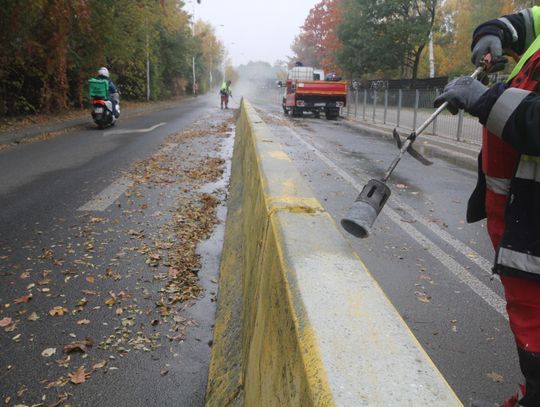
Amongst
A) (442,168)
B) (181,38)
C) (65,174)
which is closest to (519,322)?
(65,174)

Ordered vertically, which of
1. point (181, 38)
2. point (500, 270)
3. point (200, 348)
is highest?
point (181, 38)

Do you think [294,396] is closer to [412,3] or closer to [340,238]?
[340,238]

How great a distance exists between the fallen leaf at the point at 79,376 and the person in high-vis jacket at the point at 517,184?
90.6 inches

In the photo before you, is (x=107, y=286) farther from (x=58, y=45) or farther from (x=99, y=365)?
(x=58, y=45)

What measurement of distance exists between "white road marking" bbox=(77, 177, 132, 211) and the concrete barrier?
151 inches

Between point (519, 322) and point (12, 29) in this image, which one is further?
point (12, 29)

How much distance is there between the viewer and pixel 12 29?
1430cm

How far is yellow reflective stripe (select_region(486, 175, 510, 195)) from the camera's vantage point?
77.5 inches

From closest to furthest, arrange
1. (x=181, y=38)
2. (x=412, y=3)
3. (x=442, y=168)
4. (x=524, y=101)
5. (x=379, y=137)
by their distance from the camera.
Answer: (x=524, y=101) → (x=442, y=168) → (x=379, y=137) → (x=412, y=3) → (x=181, y=38)

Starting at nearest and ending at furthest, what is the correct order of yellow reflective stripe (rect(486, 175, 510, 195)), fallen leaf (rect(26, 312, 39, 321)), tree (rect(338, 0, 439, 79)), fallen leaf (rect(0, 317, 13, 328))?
1. yellow reflective stripe (rect(486, 175, 510, 195))
2. fallen leaf (rect(0, 317, 13, 328))
3. fallen leaf (rect(26, 312, 39, 321))
4. tree (rect(338, 0, 439, 79))

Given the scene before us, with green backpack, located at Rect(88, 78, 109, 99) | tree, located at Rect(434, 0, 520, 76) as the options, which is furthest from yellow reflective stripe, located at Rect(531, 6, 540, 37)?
tree, located at Rect(434, 0, 520, 76)

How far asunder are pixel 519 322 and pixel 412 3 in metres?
38.6

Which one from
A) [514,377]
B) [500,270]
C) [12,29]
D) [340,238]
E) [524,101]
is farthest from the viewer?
[12,29]

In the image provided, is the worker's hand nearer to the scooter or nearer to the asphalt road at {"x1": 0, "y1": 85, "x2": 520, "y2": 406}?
the asphalt road at {"x1": 0, "y1": 85, "x2": 520, "y2": 406}
